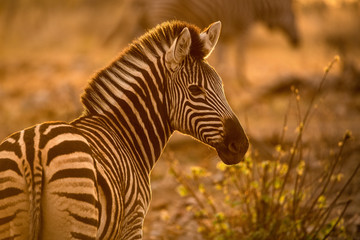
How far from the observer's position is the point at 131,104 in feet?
11.3

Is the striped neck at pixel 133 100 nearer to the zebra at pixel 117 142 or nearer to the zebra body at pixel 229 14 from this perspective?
the zebra at pixel 117 142

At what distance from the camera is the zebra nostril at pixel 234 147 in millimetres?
3375

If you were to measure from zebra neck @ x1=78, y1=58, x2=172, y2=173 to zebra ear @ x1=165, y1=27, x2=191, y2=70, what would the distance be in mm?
103

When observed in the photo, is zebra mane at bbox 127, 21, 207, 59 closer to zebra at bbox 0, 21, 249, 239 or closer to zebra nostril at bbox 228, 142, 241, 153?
zebra at bbox 0, 21, 249, 239

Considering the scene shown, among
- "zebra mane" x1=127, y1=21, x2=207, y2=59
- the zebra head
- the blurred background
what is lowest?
the zebra head

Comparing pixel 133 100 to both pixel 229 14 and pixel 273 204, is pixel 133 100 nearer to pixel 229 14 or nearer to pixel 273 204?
pixel 273 204

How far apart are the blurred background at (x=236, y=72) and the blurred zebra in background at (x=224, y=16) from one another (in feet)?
0.08

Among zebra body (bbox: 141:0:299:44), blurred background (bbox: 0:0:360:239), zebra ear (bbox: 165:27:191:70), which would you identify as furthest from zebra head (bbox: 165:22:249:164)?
zebra body (bbox: 141:0:299:44)

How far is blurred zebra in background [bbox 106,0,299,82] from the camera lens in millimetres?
11015

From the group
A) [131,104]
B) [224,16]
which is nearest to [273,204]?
[131,104]

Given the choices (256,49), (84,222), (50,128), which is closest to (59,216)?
(84,222)

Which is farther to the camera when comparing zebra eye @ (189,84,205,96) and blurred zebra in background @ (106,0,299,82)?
blurred zebra in background @ (106,0,299,82)

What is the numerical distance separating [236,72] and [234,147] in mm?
11752

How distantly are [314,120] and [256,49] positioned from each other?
12322mm
